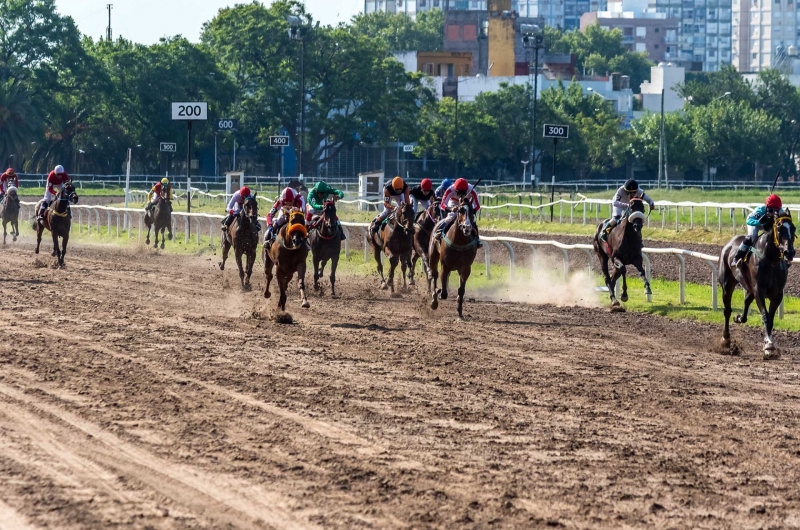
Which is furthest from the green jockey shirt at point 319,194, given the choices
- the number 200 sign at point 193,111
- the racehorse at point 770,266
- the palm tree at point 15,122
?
the palm tree at point 15,122

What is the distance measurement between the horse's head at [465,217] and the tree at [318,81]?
188ft

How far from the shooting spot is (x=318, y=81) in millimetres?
73938

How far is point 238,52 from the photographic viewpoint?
249 ft

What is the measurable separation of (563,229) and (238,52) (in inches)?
1796

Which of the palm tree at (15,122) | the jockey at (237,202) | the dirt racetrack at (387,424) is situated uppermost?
the palm tree at (15,122)

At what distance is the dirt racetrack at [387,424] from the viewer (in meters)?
6.59

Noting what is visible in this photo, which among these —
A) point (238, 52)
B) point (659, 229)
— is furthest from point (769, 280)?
point (238, 52)

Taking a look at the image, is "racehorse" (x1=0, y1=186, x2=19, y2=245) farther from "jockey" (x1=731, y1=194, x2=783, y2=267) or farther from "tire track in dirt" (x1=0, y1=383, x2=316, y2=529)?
"tire track in dirt" (x1=0, y1=383, x2=316, y2=529)

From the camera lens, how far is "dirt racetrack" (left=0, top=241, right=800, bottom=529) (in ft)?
21.6

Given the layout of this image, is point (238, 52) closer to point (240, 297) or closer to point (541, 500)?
point (240, 297)

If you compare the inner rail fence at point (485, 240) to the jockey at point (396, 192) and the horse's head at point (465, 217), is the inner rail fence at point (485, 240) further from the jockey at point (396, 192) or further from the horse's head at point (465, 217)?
the horse's head at point (465, 217)

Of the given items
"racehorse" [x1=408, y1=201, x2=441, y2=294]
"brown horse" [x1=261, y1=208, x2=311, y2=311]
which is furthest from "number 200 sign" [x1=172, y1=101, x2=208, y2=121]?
"brown horse" [x1=261, y1=208, x2=311, y2=311]

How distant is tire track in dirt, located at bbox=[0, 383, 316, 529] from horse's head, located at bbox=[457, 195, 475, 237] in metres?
7.61

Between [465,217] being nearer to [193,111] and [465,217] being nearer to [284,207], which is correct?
[284,207]
